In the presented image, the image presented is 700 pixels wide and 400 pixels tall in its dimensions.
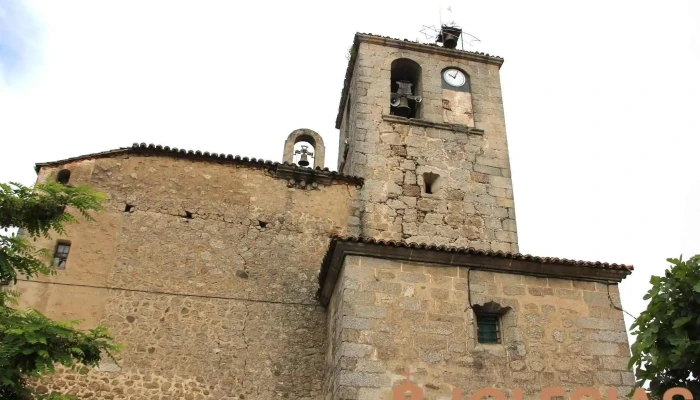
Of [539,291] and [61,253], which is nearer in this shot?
[539,291]

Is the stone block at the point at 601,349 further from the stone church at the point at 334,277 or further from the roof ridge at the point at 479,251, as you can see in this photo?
the roof ridge at the point at 479,251

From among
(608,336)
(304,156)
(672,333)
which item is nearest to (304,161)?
(304,156)

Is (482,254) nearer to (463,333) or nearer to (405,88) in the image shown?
(463,333)

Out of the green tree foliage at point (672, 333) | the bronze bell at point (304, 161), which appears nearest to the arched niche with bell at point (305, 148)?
the bronze bell at point (304, 161)

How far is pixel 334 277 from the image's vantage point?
29.3 feet

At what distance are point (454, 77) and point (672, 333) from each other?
9.02 meters

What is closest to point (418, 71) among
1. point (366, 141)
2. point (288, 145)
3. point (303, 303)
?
point (366, 141)

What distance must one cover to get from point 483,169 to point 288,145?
3.81 m

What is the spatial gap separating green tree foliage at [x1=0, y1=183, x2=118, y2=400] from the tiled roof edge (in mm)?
3286

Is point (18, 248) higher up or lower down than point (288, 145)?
lower down

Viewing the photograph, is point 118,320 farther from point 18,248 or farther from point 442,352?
point 442,352

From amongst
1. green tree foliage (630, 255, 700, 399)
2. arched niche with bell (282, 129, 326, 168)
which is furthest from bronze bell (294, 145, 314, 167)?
green tree foliage (630, 255, 700, 399)

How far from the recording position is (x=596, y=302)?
28.8 feet

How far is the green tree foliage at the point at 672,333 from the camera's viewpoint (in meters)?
5.35
